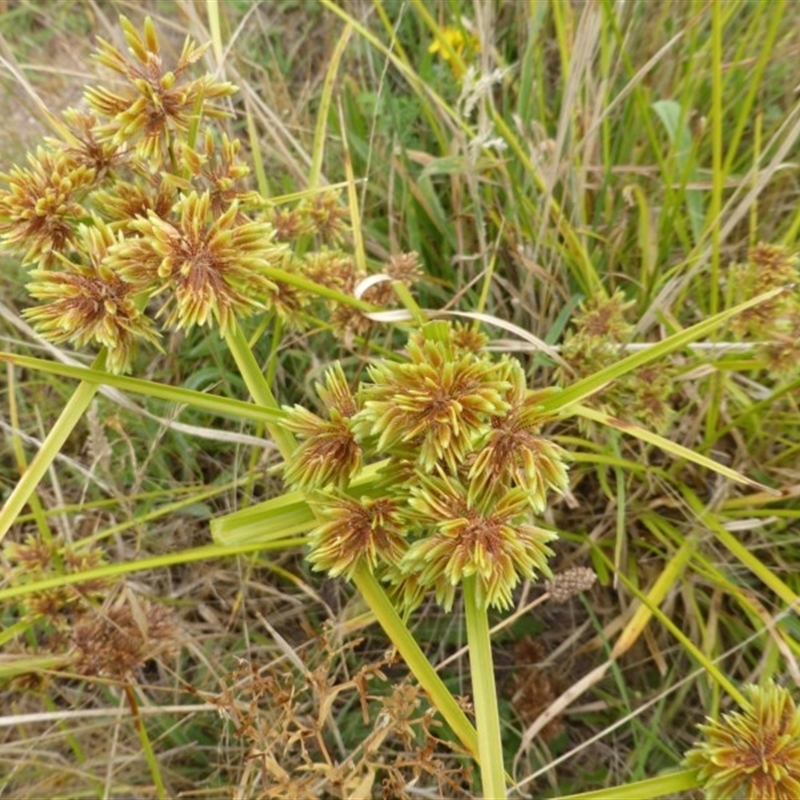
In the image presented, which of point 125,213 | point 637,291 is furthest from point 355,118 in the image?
point 125,213

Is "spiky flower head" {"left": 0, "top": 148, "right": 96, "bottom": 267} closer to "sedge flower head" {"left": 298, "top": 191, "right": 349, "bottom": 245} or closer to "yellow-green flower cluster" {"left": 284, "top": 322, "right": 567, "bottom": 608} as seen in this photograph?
"yellow-green flower cluster" {"left": 284, "top": 322, "right": 567, "bottom": 608}

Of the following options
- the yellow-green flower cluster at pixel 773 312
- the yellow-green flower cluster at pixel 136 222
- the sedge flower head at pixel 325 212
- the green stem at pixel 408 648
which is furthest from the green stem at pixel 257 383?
the yellow-green flower cluster at pixel 773 312

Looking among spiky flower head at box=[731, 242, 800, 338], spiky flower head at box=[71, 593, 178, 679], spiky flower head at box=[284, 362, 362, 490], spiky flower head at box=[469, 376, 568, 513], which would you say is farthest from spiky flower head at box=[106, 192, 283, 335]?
spiky flower head at box=[731, 242, 800, 338]

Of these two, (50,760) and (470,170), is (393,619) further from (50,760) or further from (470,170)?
(50,760)

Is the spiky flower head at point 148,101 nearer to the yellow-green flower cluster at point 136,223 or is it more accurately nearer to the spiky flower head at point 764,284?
the yellow-green flower cluster at point 136,223

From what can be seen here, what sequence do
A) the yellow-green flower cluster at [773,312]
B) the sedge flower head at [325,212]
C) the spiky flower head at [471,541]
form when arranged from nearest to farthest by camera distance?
1. the spiky flower head at [471,541]
2. the yellow-green flower cluster at [773,312]
3. the sedge flower head at [325,212]

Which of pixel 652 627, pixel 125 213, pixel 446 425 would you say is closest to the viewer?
pixel 446 425

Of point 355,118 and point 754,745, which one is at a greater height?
point 355,118
